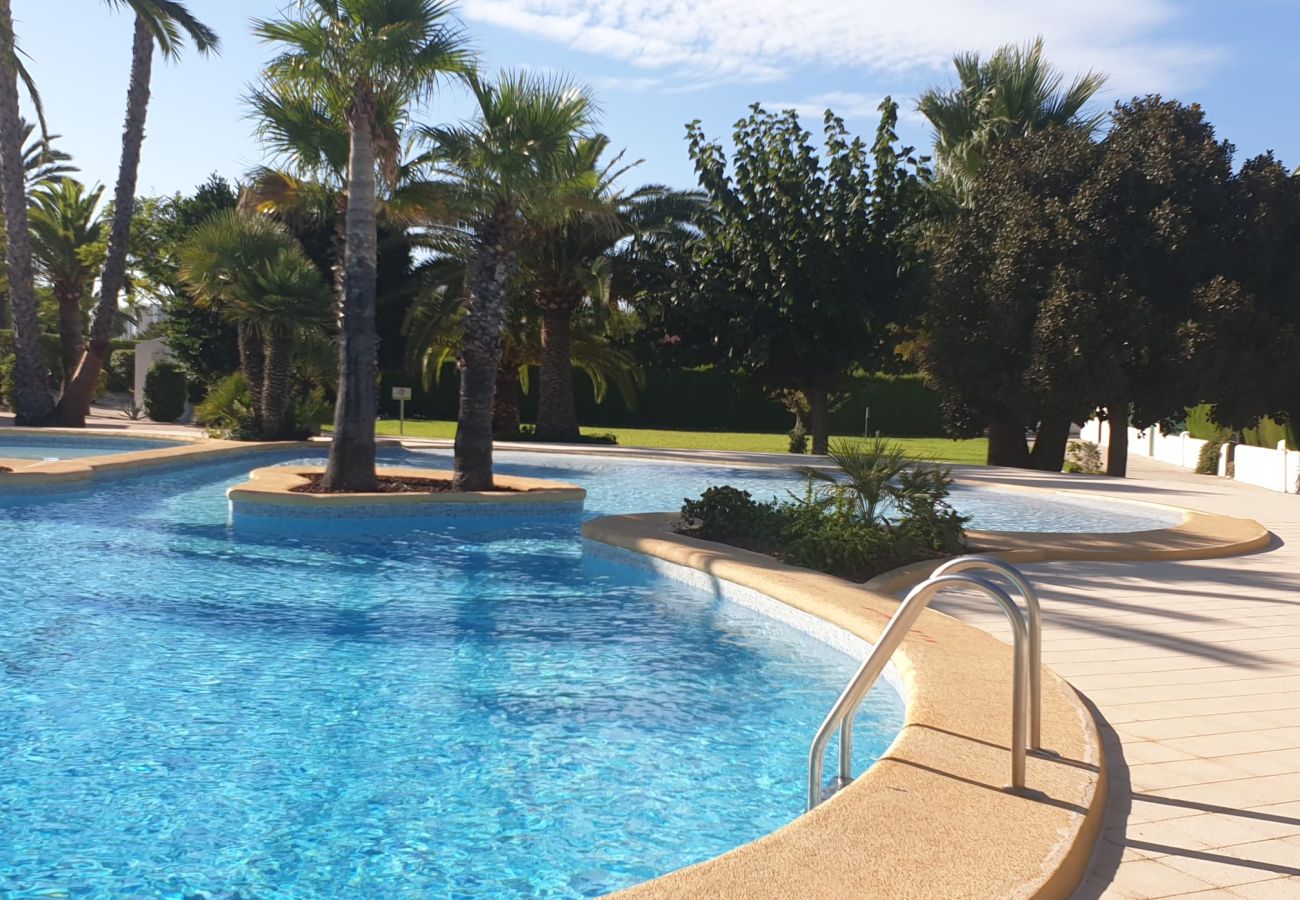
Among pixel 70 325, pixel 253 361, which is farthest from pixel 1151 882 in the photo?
pixel 70 325

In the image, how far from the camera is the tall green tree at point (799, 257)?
82.9 feet

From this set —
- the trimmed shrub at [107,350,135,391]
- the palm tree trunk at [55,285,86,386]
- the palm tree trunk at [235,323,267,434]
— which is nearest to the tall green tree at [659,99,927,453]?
the palm tree trunk at [235,323,267,434]

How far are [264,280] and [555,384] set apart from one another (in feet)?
30.8

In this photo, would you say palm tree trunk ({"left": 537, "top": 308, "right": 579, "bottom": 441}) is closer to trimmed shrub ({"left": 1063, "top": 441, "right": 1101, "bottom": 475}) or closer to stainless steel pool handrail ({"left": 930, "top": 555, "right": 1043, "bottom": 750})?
trimmed shrub ({"left": 1063, "top": 441, "right": 1101, "bottom": 475})

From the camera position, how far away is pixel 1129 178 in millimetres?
22453

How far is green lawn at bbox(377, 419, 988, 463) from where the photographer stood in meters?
31.0

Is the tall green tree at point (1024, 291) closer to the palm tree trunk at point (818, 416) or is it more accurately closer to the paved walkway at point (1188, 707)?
the palm tree trunk at point (818, 416)

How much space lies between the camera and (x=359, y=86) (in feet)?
45.1

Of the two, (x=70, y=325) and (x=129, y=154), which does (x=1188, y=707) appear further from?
(x=70, y=325)

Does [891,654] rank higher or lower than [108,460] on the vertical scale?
higher

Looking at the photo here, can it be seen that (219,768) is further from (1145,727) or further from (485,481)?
(485,481)

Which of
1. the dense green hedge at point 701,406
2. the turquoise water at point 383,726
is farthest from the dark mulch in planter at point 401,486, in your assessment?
the dense green hedge at point 701,406

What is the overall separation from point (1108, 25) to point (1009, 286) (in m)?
9.46

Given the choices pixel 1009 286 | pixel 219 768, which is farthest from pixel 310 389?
pixel 219 768
